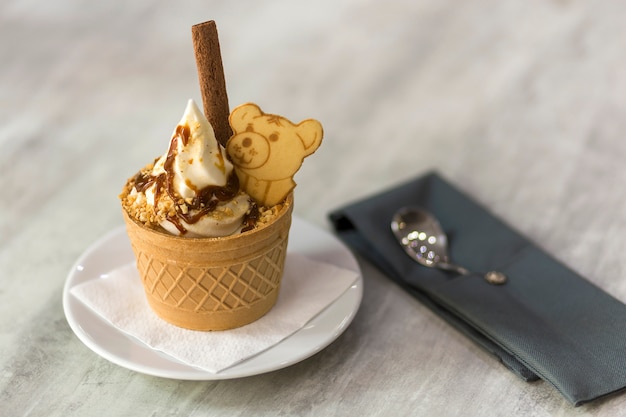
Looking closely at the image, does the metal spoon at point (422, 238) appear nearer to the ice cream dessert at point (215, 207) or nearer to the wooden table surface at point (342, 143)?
the wooden table surface at point (342, 143)

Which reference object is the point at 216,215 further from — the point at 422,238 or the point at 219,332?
the point at 422,238

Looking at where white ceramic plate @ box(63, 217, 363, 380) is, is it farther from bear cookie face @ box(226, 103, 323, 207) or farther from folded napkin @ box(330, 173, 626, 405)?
bear cookie face @ box(226, 103, 323, 207)

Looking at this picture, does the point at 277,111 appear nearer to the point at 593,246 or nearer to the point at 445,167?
the point at 445,167

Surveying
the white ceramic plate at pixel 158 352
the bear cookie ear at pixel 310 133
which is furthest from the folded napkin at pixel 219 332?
the bear cookie ear at pixel 310 133

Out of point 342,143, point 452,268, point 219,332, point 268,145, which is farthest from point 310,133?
point 342,143

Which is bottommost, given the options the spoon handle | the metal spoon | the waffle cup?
the spoon handle

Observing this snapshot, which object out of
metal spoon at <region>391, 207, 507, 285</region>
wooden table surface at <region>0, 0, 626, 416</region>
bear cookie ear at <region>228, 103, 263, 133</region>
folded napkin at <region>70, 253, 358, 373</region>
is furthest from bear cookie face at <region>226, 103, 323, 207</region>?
metal spoon at <region>391, 207, 507, 285</region>

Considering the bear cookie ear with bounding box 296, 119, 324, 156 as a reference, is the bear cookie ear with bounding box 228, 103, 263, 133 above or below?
above

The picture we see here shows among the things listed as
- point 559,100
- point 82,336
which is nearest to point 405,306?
point 82,336

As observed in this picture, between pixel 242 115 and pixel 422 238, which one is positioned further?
pixel 422 238
